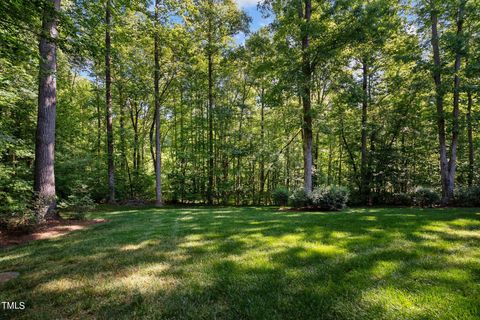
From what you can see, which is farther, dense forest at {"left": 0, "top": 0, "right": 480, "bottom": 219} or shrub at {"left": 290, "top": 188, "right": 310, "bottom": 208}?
shrub at {"left": 290, "top": 188, "right": 310, "bottom": 208}

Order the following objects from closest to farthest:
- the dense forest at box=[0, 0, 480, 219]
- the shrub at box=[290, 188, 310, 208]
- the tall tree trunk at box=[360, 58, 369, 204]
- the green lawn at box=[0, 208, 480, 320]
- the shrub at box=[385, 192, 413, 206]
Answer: the green lawn at box=[0, 208, 480, 320] → the dense forest at box=[0, 0, 480, 219] → the shrub at box=[290, 188, 310, 208] → the shrub at box=[385, 192, 413, 206] → the tall tree trunk at box=[360, 58, 369, 204]

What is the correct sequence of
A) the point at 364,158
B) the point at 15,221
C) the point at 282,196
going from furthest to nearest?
the point at 364,158 → the point at 282,196 → the point at 15,221

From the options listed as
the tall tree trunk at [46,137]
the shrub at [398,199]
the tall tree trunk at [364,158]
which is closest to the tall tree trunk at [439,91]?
the shrub at [398,199]

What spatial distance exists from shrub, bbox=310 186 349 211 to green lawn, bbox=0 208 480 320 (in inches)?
161

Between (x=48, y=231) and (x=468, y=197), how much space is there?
604 inches

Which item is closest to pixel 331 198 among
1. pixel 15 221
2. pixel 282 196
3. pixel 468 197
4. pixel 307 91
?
pixel 282 196

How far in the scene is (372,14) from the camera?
785 centimetres

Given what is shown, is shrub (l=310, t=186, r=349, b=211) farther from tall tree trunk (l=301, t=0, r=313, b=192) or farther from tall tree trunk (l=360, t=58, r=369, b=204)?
tall tree trunk (l=360, t=58, r=369, b=204)

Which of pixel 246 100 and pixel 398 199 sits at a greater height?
pixel 246 100

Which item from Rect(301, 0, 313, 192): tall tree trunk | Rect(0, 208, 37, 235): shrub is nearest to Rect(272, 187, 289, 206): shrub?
Rect(301, 0, 313, 192): tall tree trunk

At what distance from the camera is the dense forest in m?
7.44

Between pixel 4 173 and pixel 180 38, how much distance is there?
10392 mm

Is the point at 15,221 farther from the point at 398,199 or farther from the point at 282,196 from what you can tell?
the point at 398,199

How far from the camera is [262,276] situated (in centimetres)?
255
